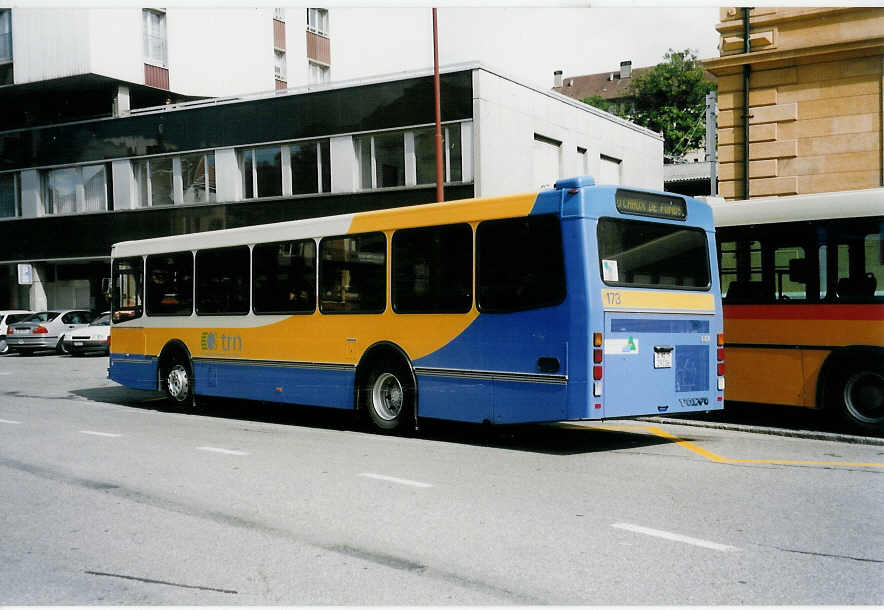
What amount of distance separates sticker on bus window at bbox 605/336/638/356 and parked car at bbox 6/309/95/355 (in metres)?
24.9

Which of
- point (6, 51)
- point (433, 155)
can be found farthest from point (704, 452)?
point (6, 51)

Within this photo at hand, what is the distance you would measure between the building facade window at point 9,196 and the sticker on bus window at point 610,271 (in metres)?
33.5

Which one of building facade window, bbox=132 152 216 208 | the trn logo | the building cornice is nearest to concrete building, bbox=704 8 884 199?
the building cornice

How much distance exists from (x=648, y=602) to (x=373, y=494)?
3352 millimetres

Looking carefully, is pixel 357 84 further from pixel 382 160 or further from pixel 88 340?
pixel 88 340

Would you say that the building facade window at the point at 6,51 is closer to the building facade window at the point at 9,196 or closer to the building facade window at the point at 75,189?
the building facade window at the point at 75,189

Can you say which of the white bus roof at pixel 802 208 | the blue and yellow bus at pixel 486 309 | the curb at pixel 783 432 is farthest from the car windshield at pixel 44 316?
the white bus roof at pixel 802 208

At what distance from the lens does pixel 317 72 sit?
4338cm

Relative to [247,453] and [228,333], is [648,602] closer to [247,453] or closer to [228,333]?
[247,453]

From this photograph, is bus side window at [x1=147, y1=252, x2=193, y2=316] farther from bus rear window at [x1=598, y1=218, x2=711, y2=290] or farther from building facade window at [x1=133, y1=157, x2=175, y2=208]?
building facade window at [x1=133, y1=157, x2=175, y2=208]

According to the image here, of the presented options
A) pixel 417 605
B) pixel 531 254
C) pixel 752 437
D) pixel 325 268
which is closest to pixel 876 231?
pixel 752 437

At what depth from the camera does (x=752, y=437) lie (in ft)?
37.1

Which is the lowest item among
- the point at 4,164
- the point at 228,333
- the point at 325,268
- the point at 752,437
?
the point at 752,437

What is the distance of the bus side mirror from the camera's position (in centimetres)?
1148
